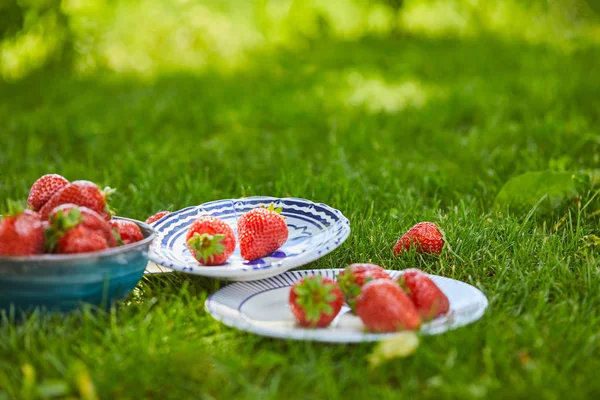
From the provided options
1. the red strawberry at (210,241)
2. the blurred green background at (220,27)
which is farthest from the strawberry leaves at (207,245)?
the blurred green background at (220,27)

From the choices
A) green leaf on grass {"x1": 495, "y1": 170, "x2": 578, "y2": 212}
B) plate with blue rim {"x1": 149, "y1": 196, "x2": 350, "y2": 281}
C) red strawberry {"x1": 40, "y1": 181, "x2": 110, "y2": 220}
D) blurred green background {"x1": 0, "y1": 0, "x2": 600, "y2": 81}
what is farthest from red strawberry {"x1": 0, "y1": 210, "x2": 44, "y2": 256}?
blurred green background {"x1": 0, "y1": 0, "x2": 600, "y2": 81}

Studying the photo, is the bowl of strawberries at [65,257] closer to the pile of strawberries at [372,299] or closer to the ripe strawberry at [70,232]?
the ripe strawberry at [70,232]

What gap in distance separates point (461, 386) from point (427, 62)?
4.09 meters

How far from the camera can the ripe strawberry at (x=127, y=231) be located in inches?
67.5

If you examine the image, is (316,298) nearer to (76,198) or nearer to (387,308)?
(387,308)

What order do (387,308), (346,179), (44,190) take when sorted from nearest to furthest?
(387,308) → (44,190) → (346,179)


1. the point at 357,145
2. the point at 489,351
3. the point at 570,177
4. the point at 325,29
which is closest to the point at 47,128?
the point at 357,145

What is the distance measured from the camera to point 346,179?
2736mm

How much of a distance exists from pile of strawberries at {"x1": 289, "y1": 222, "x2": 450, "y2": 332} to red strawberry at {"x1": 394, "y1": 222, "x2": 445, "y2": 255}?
0.41 m

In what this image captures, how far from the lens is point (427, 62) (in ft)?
17.0

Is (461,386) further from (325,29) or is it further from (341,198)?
(325,29)

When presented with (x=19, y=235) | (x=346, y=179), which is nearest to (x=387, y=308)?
(x=19, y=235)

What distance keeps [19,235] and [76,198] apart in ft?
0.57

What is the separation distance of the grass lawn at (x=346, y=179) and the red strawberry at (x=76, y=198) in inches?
9.4
